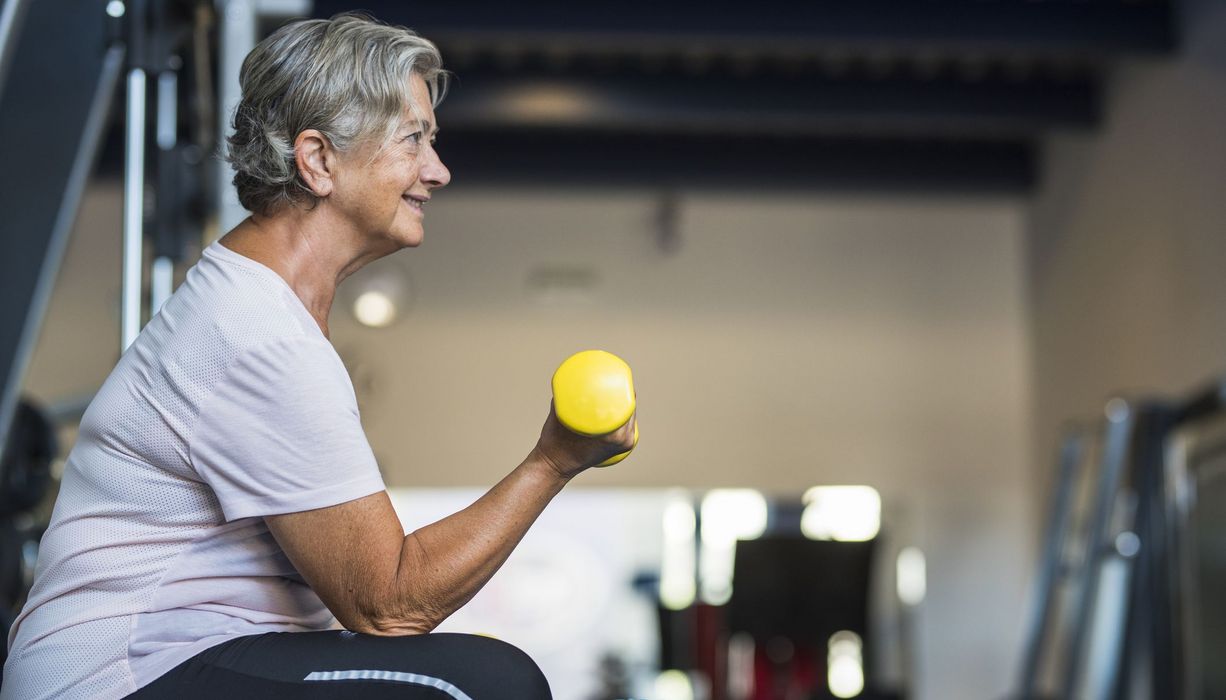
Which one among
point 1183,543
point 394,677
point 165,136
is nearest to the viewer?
point 394,677

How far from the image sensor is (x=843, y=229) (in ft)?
25.6

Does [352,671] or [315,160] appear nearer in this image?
[352,671]

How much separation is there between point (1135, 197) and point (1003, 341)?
1.64m

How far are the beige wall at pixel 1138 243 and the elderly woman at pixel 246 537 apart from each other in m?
4.66

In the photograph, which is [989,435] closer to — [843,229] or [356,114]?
[843,229]

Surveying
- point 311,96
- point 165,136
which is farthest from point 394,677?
point 165,136

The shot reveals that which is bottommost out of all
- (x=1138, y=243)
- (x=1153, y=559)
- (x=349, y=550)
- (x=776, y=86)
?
(x=1153, y=559)

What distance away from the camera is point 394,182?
1417 millimetres

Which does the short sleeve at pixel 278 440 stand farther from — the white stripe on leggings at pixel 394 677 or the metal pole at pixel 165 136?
the metal pole at pixel 165 136

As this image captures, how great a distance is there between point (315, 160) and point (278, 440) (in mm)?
301

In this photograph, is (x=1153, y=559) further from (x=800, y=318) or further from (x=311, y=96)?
(x=311, y=96)

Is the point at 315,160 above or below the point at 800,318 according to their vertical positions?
above

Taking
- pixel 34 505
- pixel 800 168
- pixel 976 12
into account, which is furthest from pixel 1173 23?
pixel 34 505

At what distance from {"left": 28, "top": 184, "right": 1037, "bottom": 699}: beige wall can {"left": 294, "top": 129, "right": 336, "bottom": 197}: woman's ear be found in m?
6.22
